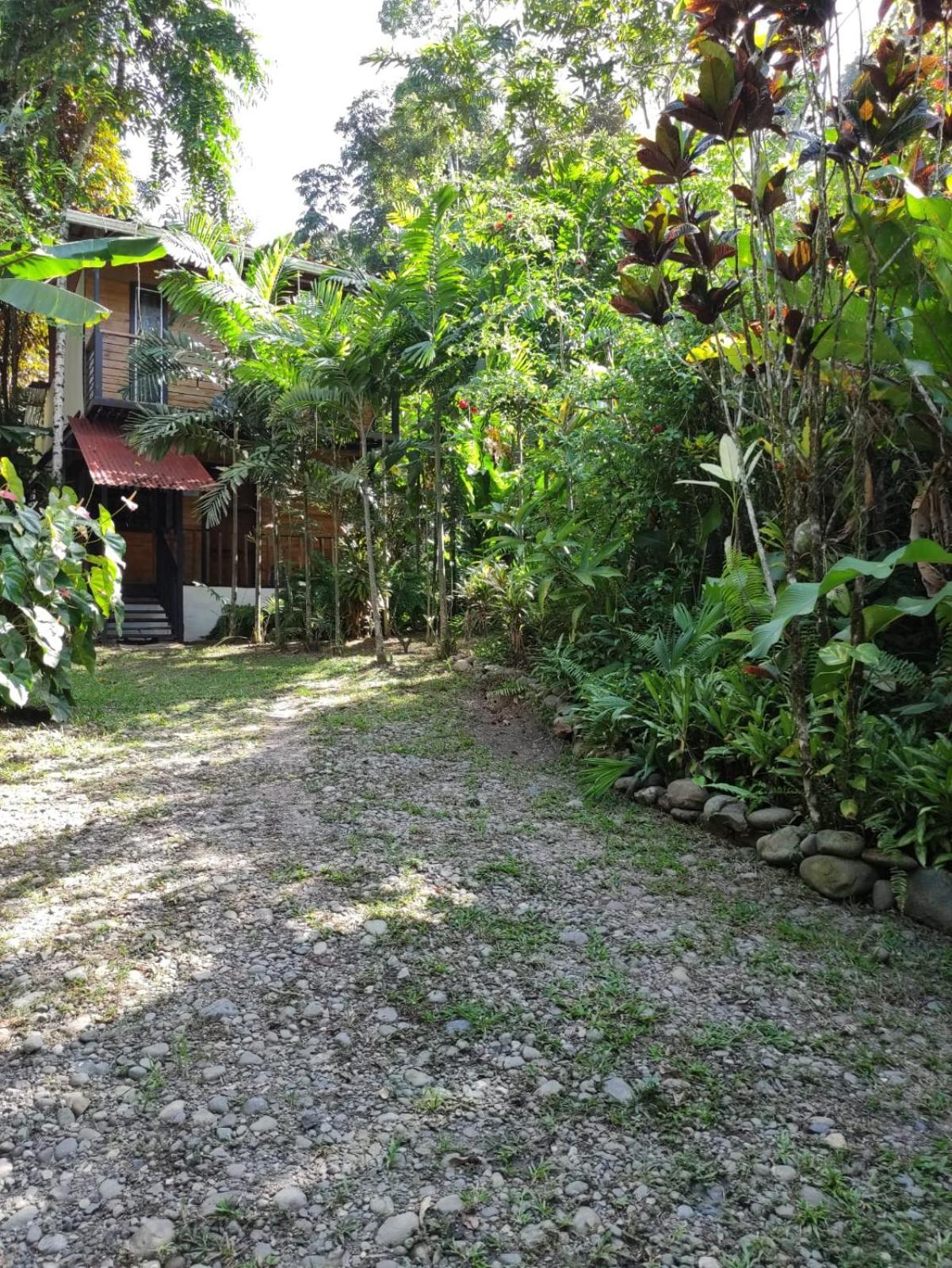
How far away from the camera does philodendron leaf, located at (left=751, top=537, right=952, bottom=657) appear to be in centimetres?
234

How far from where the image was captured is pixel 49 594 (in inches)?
203

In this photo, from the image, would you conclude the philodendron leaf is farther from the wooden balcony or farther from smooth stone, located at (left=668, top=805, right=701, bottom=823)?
the wooden balcony

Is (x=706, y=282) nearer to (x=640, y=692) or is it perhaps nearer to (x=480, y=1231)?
(x=640, y=692)

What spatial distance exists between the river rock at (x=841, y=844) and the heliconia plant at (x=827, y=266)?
13 centimetres

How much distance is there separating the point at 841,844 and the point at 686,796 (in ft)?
2.91

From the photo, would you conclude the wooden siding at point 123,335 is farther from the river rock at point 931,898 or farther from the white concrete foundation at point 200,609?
the river rock at point 931,898

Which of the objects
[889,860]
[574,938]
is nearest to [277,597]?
[574,938]

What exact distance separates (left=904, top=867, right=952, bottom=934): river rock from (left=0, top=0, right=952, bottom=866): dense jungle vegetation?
0.14 metres

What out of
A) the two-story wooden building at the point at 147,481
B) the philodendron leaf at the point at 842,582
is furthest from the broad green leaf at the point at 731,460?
the two-story wooden building at the point at 147,481

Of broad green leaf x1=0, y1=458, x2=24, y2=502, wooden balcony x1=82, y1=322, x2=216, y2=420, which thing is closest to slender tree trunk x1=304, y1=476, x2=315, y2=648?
wooden balcony x1=82, y1=322, x2=216, y2=420

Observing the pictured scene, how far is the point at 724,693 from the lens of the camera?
4324mm

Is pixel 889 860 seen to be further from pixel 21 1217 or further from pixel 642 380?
pixel 642 380

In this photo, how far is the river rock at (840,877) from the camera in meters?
3.29

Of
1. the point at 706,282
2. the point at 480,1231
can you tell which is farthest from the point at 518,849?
the point at 706,282
